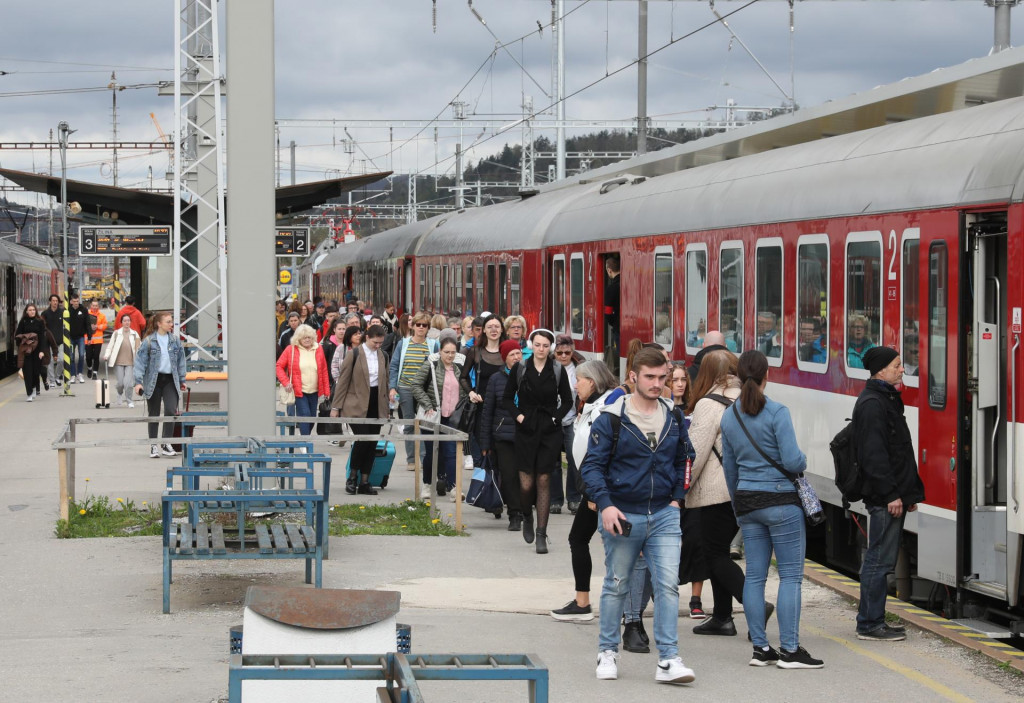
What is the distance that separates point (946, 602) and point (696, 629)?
190 cm

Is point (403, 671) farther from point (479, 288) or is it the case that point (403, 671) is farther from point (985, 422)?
point (479, 288)

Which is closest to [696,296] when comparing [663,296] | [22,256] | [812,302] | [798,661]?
[663,296]

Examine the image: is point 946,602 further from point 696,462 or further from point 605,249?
point 605,249

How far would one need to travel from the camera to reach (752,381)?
316 inches

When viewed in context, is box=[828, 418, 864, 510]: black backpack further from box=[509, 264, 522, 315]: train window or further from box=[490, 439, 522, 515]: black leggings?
box=[509, 264, 522, 315]: train window

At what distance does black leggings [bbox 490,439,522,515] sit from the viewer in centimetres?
1230

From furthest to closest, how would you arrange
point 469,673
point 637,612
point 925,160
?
1. point 925,160
2. point 637,612
3. point 469,673

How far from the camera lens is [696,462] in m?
8.76

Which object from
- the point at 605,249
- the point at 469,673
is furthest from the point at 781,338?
the point at 469,673

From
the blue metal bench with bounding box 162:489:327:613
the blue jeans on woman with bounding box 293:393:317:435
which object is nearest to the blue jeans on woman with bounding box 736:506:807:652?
the blue metal bench with bounding box 162:489:327:613

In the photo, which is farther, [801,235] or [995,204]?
[801,235]

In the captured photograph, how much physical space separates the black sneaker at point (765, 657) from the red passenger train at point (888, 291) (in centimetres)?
155

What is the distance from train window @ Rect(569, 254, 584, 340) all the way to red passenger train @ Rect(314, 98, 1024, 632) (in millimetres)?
1571

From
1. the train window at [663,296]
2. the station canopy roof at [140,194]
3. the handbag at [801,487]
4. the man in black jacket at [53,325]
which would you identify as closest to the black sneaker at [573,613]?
the handbag at [801,487]
